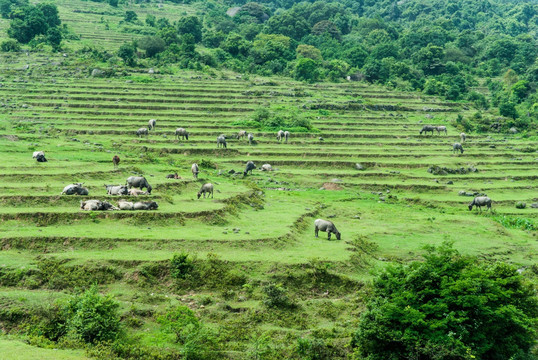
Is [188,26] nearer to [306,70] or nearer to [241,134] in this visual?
[306,70]

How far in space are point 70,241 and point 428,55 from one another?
7399 centimetres

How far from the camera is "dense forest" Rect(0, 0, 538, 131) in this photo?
72062mm

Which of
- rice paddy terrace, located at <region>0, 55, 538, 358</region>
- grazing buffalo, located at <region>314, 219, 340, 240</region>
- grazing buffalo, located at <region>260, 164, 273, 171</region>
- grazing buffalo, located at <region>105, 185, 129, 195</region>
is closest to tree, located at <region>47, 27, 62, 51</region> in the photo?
rice paddy terrace, located at <region>0, 55, 538, 358</region>

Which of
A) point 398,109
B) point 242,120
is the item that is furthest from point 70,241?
point 398,109

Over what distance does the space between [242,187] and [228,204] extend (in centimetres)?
648

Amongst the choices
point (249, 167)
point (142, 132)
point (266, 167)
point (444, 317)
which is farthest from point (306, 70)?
point (444, 317)

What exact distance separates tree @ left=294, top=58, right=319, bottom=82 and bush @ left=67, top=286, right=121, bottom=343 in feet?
194

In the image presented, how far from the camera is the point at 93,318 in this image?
16234 millimetres

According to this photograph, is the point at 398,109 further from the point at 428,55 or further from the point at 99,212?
the point at 99,212

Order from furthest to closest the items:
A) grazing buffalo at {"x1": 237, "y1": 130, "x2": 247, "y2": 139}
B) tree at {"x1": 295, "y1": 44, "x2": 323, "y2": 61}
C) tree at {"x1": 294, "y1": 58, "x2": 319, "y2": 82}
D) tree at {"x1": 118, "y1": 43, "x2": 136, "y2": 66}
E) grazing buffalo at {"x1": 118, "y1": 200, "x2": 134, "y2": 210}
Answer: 1. tree at {"x1": 295, "y1": 44, "x2": 323, "y2": 61}
2. tree at {"x1": 294, "y1": 58, "x2": 319, "y2": 82}
3. tree at {"x1": 118, "y1": 43, "x2": 136, "y2": 66}
4. grazing buffalo at {"x1": 237, "y1": 130, "x2": 247, "y2": 139}
5. grazing buffalo at {"x1": 118, "y1": 200, "x2": 134, "y2": 210}

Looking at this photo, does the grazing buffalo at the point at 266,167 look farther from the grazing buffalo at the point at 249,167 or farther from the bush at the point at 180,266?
the bush at the point at 180,266

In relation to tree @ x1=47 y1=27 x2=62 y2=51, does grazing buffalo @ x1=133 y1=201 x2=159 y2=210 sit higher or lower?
lower

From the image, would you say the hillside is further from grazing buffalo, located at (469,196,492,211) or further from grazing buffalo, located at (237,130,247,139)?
grazing buffalo, located at (469,196,492,211)

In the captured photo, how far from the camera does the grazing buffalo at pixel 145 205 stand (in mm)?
24016
